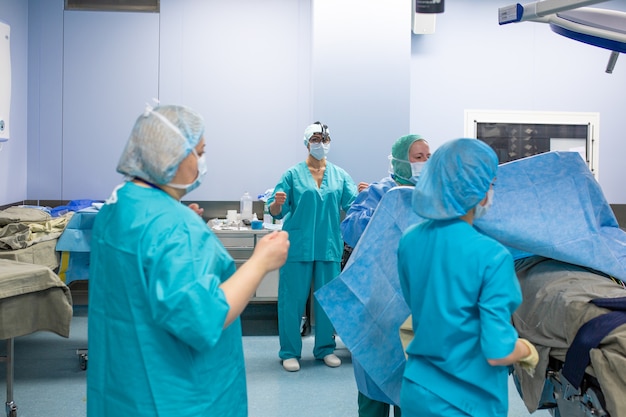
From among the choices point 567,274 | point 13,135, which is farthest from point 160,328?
point 13,135

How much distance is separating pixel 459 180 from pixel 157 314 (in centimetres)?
80

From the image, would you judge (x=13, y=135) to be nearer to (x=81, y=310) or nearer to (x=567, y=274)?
(x=81, y=310)

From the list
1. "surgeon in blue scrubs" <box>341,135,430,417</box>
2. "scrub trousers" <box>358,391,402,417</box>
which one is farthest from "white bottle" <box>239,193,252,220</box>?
"scrub trousers" <box>358,391,402,417</box>

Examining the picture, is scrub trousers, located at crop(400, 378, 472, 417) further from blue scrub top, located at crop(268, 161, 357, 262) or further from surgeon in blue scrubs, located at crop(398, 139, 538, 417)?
blue scrub top, located at crop(268, 161, 357, 262)

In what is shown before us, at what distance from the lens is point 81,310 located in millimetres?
5094

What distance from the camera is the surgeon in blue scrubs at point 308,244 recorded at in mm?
4031

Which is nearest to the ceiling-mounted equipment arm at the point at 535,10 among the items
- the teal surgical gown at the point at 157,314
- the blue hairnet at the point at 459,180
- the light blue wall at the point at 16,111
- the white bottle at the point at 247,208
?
the blue hairnet at the point at 459,180

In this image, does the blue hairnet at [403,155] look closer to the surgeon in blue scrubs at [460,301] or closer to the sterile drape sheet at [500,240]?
the sterile drape sheet at [500,240]

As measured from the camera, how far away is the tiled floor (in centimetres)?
325

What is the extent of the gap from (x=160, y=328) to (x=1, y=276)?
1.69 metres

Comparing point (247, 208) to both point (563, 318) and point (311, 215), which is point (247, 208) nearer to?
point (311, 215)

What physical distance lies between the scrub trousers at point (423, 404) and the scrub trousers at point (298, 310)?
2260 millimetres

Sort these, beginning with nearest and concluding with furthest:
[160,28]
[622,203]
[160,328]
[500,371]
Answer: [160,328]
[500,371]
[160,28]
[622,203]

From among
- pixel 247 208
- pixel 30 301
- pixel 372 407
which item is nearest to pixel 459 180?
pixel 372 407
